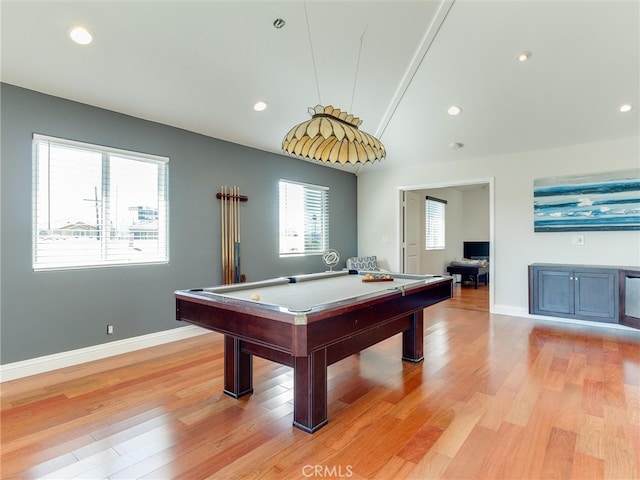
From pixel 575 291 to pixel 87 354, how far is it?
18.4 ft

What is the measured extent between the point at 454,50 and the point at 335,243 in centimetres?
372

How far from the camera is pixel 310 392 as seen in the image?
2174 mm

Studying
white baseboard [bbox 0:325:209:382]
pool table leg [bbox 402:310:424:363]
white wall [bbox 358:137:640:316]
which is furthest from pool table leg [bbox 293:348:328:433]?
white wall [bbox 358:137:640:316]

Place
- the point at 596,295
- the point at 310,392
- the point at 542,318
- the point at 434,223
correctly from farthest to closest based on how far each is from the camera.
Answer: the point at 434,223, the point at 542,318, the point at 596,295, the point at 310,392

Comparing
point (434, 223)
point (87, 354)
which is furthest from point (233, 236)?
point (434, 223)

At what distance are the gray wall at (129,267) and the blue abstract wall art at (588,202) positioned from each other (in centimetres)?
370

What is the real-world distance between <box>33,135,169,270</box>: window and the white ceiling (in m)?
0.53

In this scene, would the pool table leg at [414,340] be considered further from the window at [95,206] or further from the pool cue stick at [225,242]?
the window at [95,206]

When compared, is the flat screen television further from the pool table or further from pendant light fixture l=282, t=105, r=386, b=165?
pendant light fixture l=282, t=105, r=386, b=165

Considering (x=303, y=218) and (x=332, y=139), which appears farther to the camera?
(x=303, y=218)

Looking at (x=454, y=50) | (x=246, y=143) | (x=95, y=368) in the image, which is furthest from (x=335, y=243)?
(x=95, y=368)

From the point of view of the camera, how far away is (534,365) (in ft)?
10.6
